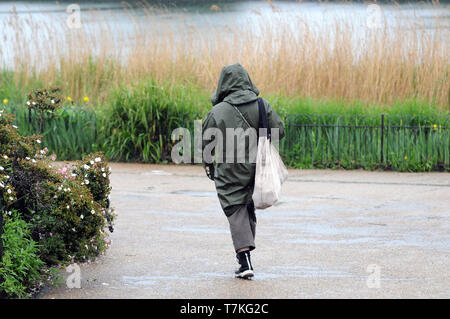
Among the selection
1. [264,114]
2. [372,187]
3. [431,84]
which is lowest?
[372,187]

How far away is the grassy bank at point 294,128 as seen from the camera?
1069 cm

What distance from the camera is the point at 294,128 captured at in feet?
36.4

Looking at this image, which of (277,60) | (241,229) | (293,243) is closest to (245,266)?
(241,229)

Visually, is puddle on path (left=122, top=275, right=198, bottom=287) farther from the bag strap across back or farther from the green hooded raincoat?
the bag strap across back

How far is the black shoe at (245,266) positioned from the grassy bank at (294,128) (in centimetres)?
546

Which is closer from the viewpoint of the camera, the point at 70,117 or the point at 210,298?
the point at 210,298

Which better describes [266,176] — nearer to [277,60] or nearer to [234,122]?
[234,122]

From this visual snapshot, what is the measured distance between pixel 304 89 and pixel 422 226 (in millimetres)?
5690

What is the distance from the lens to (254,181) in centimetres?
559

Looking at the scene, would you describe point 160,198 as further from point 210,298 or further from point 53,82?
point 53,82

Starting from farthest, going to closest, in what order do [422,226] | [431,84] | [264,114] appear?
[431,84] < [422,226] < [264,114]

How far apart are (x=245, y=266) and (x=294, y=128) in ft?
19.0

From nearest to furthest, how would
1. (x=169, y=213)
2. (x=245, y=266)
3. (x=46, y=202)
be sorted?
(x=46, y=202)
(x=245, y=266)
(x=169, y=213)

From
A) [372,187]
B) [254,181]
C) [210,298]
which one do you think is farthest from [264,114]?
[372,187]
